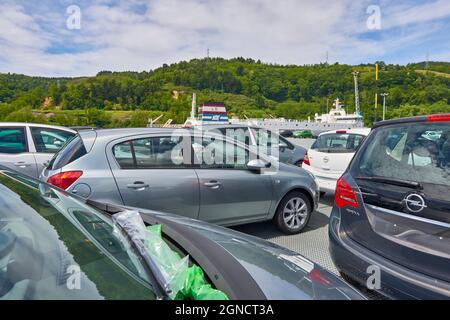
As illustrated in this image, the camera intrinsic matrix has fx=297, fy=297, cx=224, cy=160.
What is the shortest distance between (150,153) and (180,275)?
2.22 m

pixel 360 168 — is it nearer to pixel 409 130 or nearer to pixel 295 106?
pixel 409 130

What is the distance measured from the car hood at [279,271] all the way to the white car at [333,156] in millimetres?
3661

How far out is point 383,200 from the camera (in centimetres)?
213

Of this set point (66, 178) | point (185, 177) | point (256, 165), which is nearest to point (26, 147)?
point (66, 178)

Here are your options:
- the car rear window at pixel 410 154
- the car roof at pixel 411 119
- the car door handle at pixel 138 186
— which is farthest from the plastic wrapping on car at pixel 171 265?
the car roof at pixel 411 119

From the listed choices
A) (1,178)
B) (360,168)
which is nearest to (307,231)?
(360,168)

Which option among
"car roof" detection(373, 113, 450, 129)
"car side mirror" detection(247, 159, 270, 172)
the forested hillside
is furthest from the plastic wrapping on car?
the forested hillside

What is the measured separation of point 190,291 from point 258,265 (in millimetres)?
477

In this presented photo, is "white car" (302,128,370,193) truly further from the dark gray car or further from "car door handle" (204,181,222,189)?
the dark gray car

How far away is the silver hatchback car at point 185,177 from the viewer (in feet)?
9.93

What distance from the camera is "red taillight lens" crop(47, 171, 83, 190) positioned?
291 centimetres

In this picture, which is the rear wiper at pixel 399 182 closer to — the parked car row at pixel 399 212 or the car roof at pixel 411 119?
the parked car row at pixel 399 212

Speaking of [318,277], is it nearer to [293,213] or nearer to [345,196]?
[345,196]
